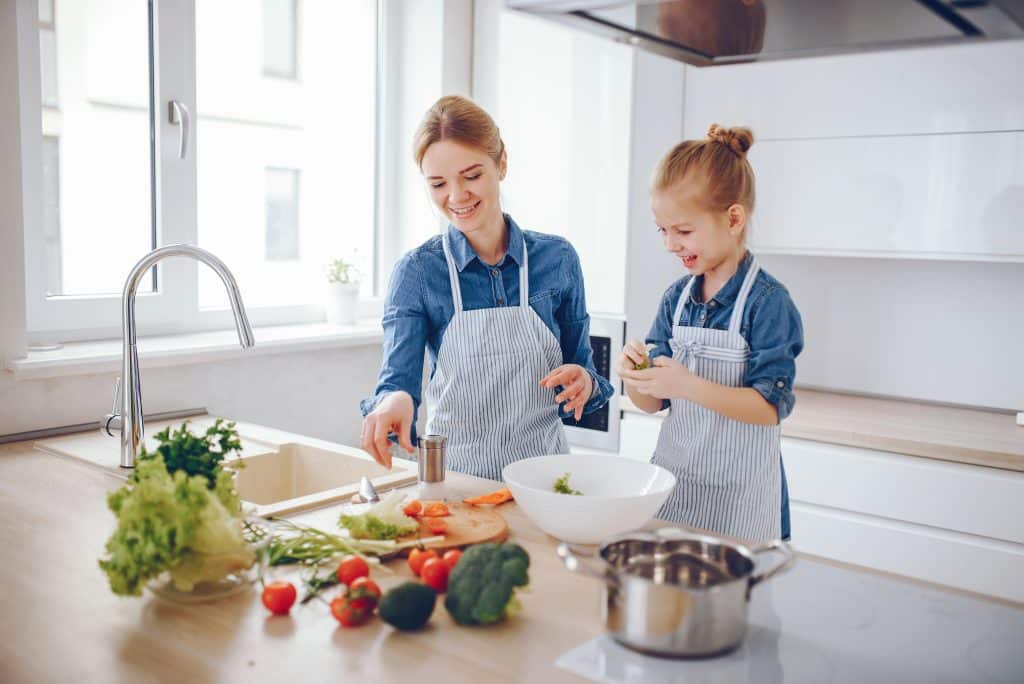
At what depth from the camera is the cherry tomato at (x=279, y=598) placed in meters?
1.14

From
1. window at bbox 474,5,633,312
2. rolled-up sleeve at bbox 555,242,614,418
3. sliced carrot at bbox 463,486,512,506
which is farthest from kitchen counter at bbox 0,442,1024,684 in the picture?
window at bbox 474,5,633,312

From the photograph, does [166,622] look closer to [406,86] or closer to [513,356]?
[513,356]

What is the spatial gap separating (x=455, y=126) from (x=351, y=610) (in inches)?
41.1

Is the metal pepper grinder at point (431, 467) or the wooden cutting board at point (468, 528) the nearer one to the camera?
the wooden cutting board at point (468, 528)

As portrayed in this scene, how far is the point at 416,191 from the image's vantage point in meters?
3.36

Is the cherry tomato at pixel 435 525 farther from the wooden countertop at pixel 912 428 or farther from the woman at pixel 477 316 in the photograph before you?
the wooden countertop at pixel 912 428

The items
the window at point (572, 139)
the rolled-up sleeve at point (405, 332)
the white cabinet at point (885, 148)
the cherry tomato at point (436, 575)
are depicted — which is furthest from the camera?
the window at point (572, 139)

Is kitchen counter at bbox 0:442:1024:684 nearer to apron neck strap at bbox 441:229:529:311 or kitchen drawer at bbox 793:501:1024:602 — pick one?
apron neck strap at bbox 441:229:529:311

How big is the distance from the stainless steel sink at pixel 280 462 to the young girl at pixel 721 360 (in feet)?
1.83

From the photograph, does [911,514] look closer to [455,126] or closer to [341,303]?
[455,126]

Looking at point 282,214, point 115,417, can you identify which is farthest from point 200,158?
point 115,417

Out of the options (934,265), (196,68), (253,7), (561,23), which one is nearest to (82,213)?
(196,68)

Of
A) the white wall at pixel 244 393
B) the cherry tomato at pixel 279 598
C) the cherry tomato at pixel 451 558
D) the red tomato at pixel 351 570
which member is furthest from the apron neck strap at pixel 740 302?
the white wall at pixel 244 393

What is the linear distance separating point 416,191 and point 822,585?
2.40 meters
